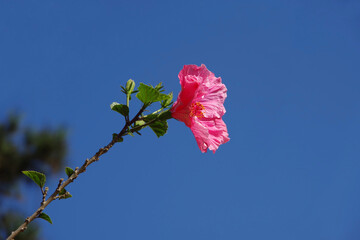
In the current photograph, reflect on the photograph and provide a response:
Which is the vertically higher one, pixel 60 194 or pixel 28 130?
pixel 28 130

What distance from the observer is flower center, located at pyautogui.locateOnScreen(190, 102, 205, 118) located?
74 cm

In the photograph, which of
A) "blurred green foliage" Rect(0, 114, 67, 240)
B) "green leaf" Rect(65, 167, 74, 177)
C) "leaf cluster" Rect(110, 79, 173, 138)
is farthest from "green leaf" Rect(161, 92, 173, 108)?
"blurred green foliage" Rect(0, 114, 67, 240)

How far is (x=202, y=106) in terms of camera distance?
76cm

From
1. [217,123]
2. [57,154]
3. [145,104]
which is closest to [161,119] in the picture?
[145,104]

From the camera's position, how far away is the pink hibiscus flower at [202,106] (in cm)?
71

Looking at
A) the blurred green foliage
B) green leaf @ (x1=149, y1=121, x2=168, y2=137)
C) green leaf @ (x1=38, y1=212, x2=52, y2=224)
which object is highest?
the blurred green foliage

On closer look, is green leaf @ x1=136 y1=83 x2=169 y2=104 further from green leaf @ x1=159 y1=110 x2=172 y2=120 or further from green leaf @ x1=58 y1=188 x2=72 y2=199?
green leaf @ x1=58 y1=188 x2=72 y2=199

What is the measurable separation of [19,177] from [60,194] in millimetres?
5759

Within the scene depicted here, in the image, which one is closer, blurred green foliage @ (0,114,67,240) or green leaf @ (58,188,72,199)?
green leaf @ (58,188,72,199)

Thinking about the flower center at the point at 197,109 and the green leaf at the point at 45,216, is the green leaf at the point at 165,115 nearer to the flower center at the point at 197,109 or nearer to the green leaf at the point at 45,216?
the flower center at the point at 197,109

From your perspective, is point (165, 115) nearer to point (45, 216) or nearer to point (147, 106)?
point (147, 106)

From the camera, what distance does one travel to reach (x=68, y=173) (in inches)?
25.6

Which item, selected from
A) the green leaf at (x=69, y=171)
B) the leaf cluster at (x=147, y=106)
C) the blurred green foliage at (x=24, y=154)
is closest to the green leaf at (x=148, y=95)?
the leaf cluster at (x=147, y=106)

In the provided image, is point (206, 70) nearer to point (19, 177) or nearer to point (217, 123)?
point (217, 123)
